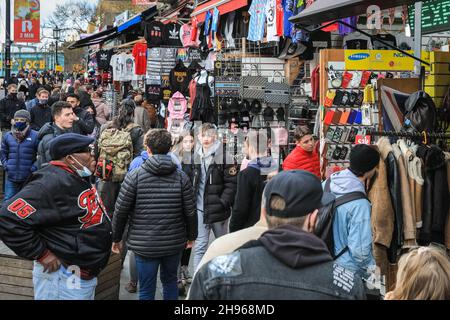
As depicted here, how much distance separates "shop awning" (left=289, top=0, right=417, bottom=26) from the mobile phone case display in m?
1.30

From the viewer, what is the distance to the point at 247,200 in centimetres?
593

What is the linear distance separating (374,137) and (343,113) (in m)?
0.89

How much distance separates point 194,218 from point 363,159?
1695 millimetres

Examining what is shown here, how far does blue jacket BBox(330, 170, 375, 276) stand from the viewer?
174 inches

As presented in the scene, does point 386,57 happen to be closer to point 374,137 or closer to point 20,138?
point 374,137

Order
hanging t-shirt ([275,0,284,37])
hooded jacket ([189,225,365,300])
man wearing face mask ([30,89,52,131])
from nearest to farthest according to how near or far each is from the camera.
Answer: hooded jacket ([189,225,365,300])
hanging t-shirt ([275,0,284,37])
man wearing face mask ([30,89,52,131])

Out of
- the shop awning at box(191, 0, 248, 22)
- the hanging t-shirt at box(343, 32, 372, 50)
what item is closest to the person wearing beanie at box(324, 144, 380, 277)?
the hanging t-shirt at box(343, 32, 372, 50)

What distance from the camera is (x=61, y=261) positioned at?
4191mm

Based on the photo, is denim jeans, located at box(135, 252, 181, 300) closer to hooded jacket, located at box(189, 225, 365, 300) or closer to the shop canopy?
hooded jacket, located at box(189, 225, 365, 300)

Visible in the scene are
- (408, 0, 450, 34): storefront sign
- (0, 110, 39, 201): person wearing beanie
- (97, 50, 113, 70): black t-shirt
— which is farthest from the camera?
(97, 50, 113, 70): black t-shirt

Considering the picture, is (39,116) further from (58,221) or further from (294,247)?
(294,247)

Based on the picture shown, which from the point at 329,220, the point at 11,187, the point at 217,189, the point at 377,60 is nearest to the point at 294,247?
the point at 329,220

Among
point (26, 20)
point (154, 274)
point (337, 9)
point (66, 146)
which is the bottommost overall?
point (154, 274)

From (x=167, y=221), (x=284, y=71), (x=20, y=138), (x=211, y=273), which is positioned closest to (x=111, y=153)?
(x=20, y=138)
